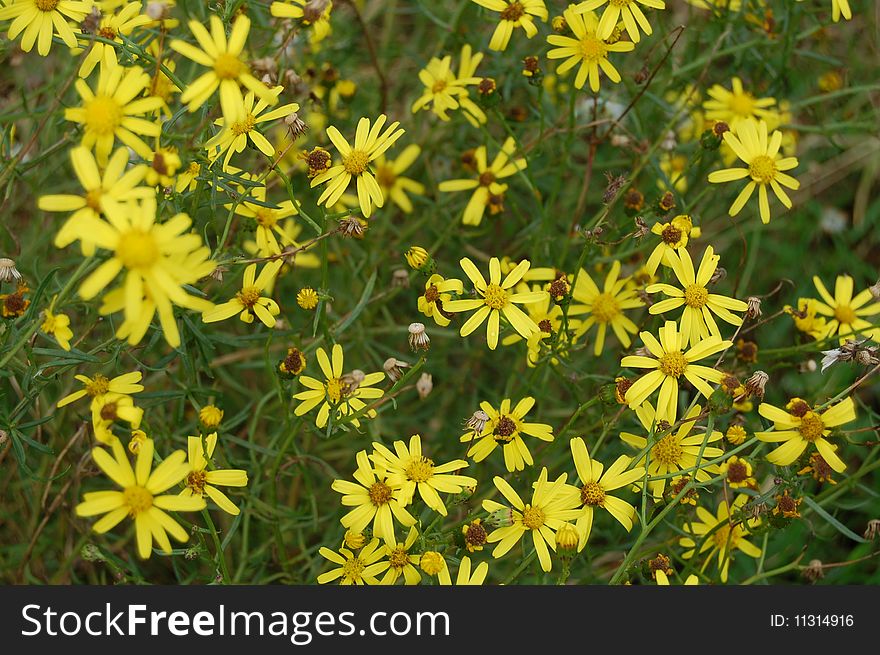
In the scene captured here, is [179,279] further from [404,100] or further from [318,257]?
[404,100]

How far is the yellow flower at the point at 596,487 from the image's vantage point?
1936 millimetres

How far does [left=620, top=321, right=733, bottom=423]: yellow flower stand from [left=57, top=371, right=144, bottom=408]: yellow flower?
1.09 metres

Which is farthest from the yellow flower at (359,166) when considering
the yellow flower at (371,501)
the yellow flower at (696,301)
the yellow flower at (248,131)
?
the yellow flower at (696,301)

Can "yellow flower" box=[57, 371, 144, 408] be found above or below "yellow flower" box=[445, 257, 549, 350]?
below

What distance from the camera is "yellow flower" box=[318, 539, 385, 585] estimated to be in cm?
189

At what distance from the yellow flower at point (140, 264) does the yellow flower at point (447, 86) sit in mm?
1130

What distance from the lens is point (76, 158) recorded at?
5.13 ft

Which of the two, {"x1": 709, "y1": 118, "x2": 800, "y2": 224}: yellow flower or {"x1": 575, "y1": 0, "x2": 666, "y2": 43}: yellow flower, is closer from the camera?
{"x1": 575, "y1": 0, "x2": 666, "y2": 43}: yellow flower

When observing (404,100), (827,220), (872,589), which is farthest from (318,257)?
(827,220)

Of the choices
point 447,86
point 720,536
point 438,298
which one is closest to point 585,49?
point 447,86

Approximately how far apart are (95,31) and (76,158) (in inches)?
23.9

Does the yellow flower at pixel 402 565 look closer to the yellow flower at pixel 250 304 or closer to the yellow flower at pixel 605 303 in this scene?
the yellow flower at pixel 250 304

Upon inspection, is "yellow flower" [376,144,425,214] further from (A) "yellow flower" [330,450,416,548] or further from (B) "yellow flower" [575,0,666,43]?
(A) "yellow flower" [330,450,416,548]

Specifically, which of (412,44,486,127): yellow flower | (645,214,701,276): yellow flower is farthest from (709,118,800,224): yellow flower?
(412,44,486,127): yellow flower
